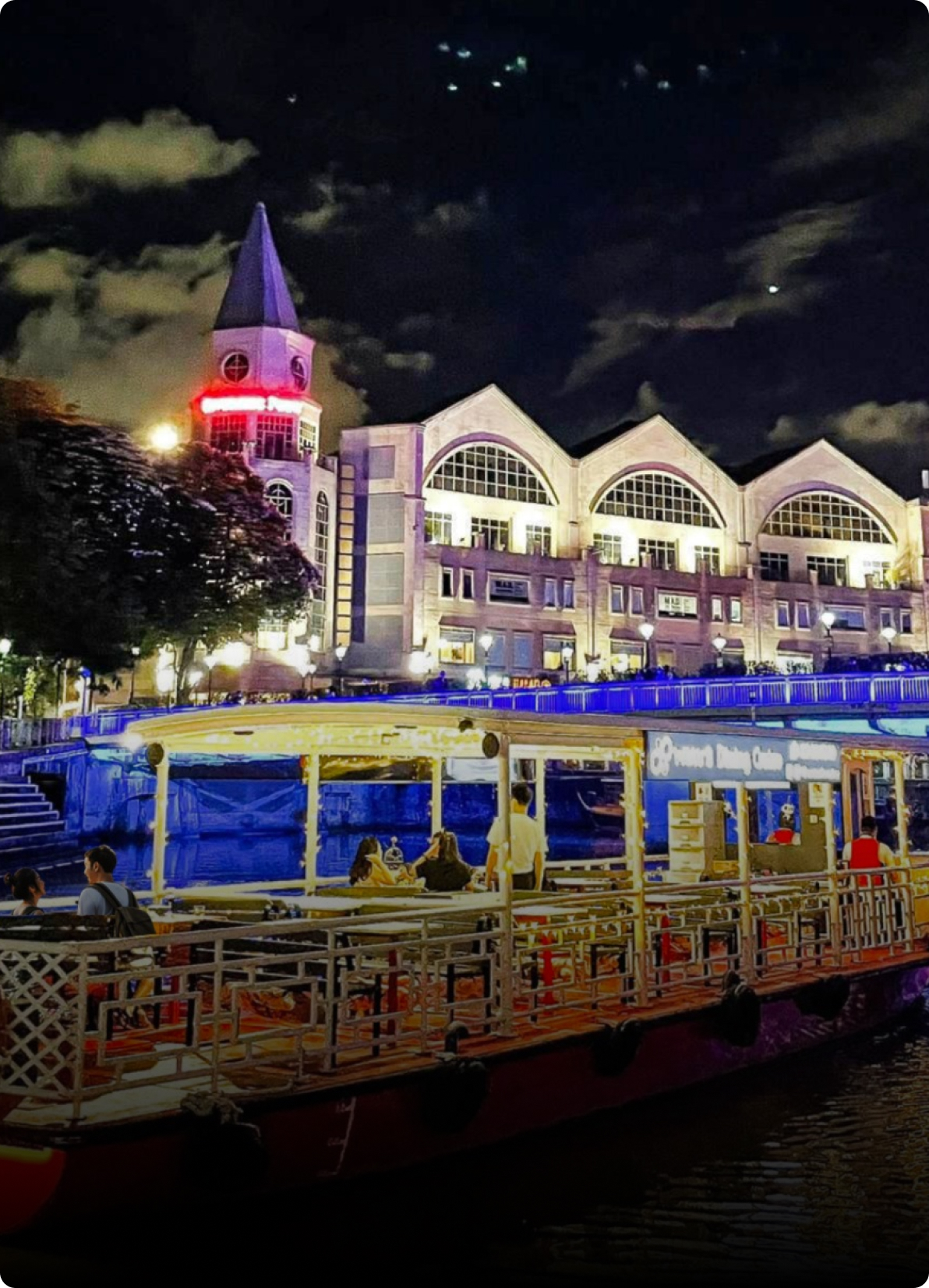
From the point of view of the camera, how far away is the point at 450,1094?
10188mm

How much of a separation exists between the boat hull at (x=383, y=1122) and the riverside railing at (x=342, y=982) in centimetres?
24

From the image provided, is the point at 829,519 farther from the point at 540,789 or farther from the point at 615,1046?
the point at 615,1046

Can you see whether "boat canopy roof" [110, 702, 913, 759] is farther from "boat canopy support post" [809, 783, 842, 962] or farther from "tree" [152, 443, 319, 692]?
"tree" [152, 443, 319, 692]

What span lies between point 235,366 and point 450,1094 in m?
73.4

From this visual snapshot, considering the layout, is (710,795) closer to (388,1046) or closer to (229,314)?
(388,1046)

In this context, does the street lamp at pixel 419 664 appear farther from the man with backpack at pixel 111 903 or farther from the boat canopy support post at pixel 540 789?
the man with backpack at pixel 111 903

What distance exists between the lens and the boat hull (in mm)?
8289

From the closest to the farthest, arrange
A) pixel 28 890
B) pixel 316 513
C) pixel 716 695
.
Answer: pixel 28 890 → pixel 716 695 → pixel 316 513

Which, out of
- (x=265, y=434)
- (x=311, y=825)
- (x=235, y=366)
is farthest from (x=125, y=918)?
(x=235, y=366)

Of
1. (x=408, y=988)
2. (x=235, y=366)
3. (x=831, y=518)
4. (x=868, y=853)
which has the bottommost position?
(x=408, y=988)

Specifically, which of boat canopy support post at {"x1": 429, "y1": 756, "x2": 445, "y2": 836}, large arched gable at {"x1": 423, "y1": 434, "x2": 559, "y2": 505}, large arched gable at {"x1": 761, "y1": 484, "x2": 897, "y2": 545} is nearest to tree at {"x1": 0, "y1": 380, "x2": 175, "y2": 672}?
boat canopy support post at {"x1": 429, "y1": 756, "x2": 445, "y2": 836}

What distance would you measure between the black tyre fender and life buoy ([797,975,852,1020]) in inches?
226

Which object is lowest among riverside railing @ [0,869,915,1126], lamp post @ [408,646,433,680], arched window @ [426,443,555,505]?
riverside railing @ [0,869,915,1126]

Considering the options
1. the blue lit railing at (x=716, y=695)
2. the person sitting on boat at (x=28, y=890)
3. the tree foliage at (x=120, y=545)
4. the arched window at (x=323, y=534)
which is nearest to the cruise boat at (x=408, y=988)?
the person sitting on boat at (x=28, y=890)
